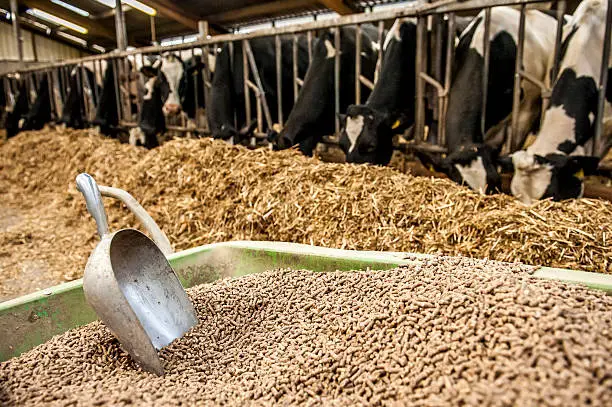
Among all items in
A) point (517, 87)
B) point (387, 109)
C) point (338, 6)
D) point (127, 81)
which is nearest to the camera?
point (517, 87)

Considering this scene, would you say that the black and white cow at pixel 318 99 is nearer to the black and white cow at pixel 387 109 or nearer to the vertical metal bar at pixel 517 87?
the black and white cow at pixel 387 109

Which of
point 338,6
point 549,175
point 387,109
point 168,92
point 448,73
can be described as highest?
point 338,6

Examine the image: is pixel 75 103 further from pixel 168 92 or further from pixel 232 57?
pixel 232 57

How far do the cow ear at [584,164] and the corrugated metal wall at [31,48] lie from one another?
19485mm

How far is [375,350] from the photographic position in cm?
130

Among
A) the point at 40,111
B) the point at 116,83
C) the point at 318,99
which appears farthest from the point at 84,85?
the point at 318,99

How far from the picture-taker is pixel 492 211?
2.44m

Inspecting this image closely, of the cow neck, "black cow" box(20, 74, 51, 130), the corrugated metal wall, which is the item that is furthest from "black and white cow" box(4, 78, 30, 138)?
the corrugated metal wall

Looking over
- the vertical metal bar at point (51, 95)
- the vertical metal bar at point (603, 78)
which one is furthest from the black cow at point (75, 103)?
the vertical metal bar at point (603, 78)

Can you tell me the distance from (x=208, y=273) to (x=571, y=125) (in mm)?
2530

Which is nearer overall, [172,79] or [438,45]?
[438,45]

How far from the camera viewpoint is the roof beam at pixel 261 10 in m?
9.96

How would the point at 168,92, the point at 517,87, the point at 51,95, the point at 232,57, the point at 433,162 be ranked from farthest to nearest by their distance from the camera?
the point at 51,95
the point at 168,92
the point at 232,57
the point at 433,162
the point at 517,87

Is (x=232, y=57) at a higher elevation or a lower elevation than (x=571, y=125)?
higher
